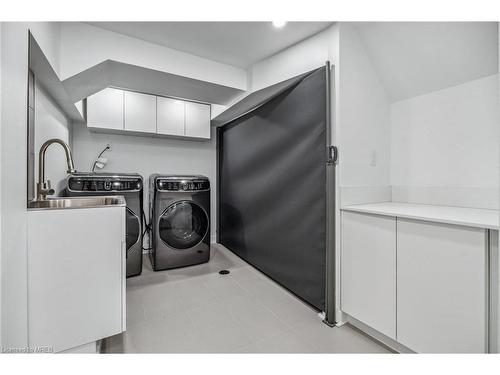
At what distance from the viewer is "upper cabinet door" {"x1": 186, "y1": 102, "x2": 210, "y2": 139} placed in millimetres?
2969

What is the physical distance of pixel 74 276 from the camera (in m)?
1.11

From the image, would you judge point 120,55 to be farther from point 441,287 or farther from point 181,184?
point 441,287

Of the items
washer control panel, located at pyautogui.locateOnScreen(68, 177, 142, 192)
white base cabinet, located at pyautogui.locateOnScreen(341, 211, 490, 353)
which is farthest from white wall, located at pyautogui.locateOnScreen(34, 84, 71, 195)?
white base cabinet, located at pyautogui.locateOnScreen(341, 211, 490, 353)

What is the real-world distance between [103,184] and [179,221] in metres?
0.85

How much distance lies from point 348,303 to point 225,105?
7.66ft

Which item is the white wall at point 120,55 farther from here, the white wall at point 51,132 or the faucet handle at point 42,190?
the faucet handle at point 42,190

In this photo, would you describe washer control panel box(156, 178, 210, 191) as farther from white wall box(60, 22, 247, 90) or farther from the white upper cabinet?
white wall box(60, 22, 247, 90)

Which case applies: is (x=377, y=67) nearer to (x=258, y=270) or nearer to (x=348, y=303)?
(x=348, y=303)

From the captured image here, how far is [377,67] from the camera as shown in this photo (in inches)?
69.6

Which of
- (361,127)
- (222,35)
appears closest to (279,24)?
(222,35)

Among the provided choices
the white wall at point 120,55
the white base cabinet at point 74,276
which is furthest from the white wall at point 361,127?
the white base cabinet at point 74,276

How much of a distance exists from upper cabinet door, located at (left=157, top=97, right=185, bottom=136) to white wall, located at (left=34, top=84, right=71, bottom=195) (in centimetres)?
94

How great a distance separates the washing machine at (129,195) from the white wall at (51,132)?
0.82 ft

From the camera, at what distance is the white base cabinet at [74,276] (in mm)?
1045
